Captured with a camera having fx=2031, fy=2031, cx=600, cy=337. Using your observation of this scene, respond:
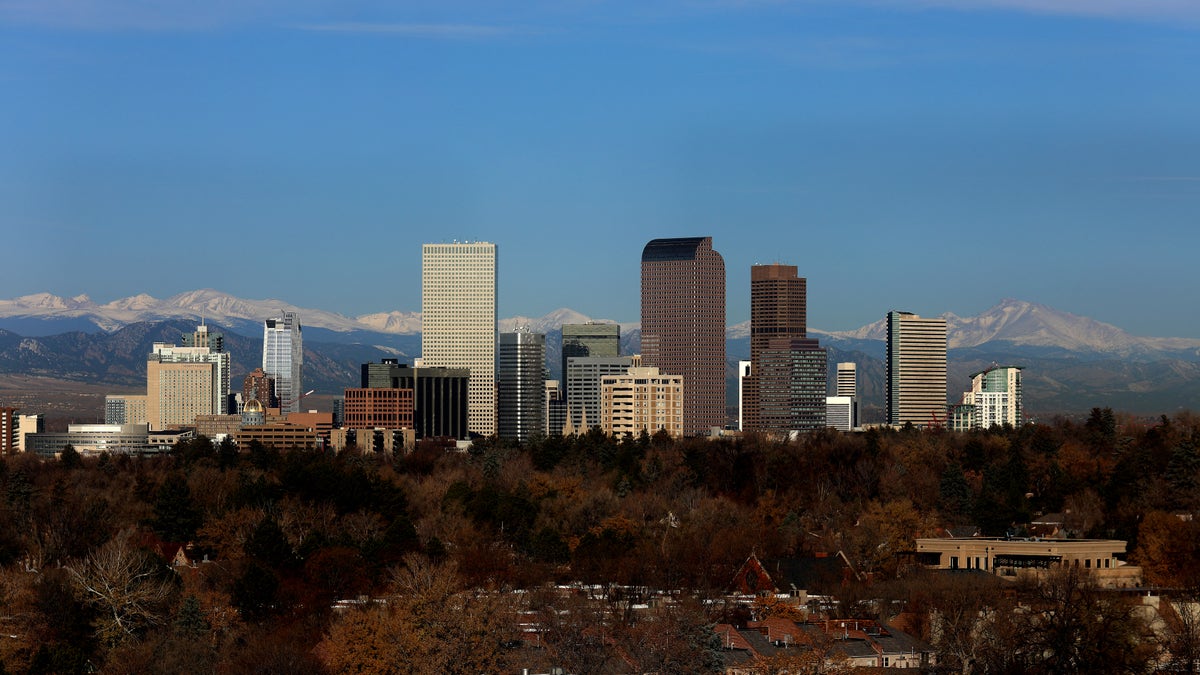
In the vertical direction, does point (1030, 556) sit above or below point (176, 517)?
below

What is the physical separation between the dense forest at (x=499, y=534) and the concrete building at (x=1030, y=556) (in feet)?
4.45

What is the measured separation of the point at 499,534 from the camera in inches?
4338

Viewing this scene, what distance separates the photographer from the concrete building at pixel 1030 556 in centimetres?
9238

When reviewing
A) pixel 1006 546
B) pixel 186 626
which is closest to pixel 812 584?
pixel 1006 546

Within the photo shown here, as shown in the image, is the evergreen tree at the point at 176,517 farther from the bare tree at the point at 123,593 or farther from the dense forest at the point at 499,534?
the bare tree at the point at 123,593

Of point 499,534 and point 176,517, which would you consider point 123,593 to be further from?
point 499,534

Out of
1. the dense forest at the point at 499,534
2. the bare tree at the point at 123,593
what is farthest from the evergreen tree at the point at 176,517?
the bare tree at the point at 123,593

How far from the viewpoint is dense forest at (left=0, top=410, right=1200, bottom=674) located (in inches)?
2653

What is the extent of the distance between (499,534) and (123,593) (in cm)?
3807

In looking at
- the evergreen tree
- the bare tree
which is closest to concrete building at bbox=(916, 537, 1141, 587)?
the bare tree

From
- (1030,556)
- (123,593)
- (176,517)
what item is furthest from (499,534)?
(123,593)

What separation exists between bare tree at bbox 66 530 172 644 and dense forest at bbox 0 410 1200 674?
0.12 meters

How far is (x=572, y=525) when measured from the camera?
111812 millimetres

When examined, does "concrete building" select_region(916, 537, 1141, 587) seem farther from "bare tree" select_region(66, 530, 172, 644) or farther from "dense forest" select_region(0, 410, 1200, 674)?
"bare tree" select_region(66, 530, 172, 644)
